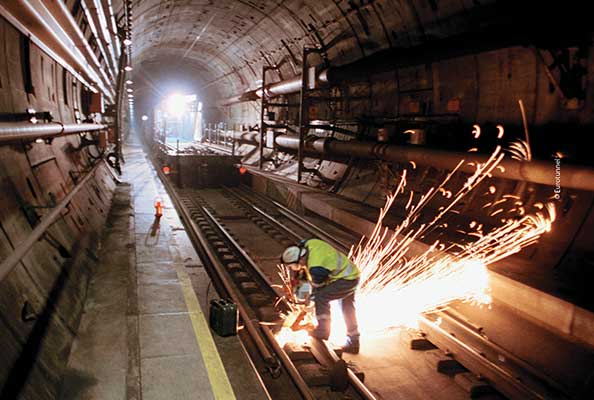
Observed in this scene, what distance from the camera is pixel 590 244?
6867mm

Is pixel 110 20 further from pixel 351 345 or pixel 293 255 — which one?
pixel 351 345

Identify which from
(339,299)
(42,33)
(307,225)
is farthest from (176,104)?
(339,299)

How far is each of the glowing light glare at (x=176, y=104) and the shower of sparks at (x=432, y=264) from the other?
108 feet

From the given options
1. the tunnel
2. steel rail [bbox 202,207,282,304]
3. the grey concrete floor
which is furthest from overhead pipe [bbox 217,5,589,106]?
the grey concrete floor

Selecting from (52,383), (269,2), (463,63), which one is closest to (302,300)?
(52,383)

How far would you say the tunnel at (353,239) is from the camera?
4852 mm

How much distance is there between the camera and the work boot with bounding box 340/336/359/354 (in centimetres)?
598

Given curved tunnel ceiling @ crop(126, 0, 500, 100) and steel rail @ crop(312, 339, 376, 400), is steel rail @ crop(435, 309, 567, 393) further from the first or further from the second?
curved tunnel ceiling @ crop(126, 0, 500, 100)

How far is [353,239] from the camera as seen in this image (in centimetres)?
1145

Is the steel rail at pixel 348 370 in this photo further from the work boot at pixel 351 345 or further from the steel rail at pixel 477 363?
the steel rail at pixel 477 363

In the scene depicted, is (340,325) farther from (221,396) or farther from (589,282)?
(589,282)

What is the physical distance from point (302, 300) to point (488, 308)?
9.99 ft

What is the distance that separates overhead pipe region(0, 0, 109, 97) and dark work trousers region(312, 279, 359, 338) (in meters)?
4.30

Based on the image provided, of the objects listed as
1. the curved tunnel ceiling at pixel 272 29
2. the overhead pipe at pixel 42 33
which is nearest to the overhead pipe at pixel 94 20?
the overhead pipe at pixel 42 33
